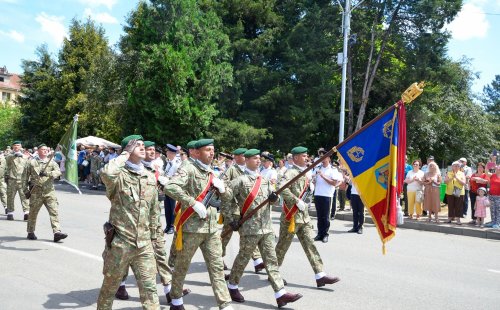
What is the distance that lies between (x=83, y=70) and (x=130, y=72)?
55.2 ft

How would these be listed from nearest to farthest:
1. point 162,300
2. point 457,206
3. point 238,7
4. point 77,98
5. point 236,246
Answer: point 162,300
point 236,246
point 457,206
point 238,7
point 77,98

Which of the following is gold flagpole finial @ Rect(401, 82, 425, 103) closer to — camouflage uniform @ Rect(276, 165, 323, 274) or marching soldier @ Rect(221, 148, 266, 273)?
camouflage uniform @ Rect(276, 165, 323, 274)

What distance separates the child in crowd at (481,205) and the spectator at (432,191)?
100 centimetres

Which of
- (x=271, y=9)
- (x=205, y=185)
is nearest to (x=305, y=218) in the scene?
(x=205, y=185)

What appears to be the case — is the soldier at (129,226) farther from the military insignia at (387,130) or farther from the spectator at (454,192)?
the spectator at (454,192)

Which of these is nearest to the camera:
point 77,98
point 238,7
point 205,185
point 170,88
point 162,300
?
point 205,185

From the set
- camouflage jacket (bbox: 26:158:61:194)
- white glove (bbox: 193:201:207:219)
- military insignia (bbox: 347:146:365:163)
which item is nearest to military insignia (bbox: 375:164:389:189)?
military insignia (bbox: 347:146:365:163)

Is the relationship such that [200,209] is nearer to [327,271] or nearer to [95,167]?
[327,271]

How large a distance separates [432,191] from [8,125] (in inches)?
2364

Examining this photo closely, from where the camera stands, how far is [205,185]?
5.73 m

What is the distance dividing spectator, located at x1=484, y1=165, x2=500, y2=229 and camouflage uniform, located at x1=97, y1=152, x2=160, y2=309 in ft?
35.5

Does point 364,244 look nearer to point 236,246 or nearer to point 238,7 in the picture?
point 236,246

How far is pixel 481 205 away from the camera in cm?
1356

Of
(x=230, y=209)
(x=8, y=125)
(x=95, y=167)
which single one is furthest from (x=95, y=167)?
(x=8, y=125)
